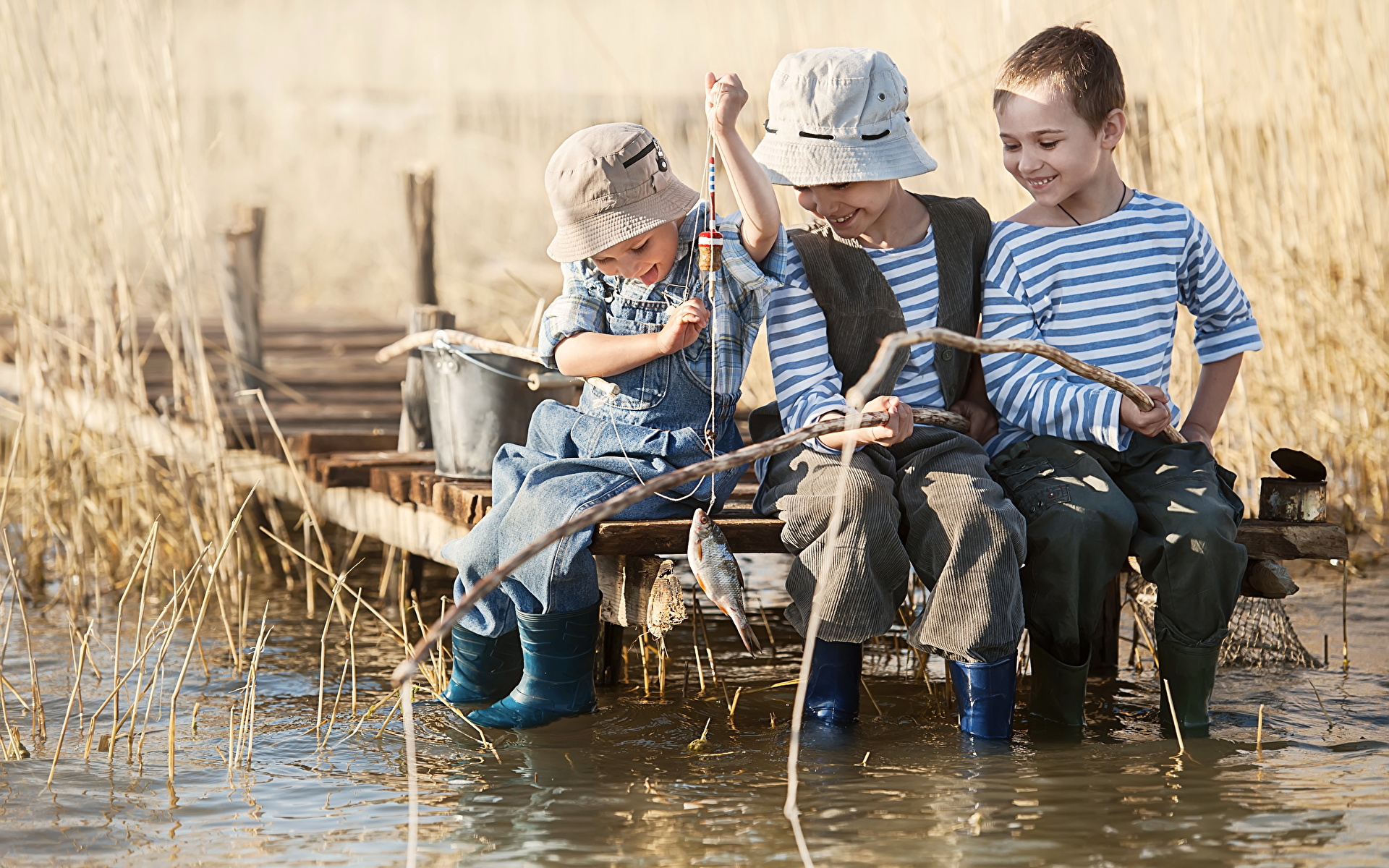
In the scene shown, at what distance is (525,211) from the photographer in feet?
49.5

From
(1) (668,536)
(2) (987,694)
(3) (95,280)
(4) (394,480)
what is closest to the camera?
(2) (987,694)

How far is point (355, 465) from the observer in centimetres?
488

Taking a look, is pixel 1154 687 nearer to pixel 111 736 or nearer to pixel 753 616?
pixel 753 616

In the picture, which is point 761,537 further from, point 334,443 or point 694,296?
point 334,443

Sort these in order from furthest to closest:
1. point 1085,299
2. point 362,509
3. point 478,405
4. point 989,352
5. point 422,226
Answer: point 422,226 → point 362,509 → point 478,405 → point 1085,299 → point 989,352

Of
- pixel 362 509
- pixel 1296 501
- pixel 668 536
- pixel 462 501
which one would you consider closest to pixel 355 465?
pixel 362 509

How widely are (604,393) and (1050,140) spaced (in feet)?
3.68

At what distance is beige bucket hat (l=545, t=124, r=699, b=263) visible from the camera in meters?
3.25

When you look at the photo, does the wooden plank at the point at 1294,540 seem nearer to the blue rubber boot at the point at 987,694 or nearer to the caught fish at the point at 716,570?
the blue rubber boot at the point at 987,694

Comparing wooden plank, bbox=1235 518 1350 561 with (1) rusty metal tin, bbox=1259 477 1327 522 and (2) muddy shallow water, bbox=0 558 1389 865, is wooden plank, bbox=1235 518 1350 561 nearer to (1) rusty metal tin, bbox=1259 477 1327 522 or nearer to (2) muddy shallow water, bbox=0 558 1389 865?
(1) rusty metal tin, bbox=1259 477 1327 522

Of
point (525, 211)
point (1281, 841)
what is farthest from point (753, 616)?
point (525, 211)

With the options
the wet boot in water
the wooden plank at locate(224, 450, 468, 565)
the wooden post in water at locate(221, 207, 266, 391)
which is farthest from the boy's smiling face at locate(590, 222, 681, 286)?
the wooden post in water at locate(221, 207, 266, 391)

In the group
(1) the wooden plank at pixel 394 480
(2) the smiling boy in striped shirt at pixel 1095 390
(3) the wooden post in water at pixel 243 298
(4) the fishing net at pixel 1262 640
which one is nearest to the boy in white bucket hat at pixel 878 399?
(2) the smiling boy in striped shirt at pixel 1095 390

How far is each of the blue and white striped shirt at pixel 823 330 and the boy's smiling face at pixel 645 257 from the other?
0.83 ft
